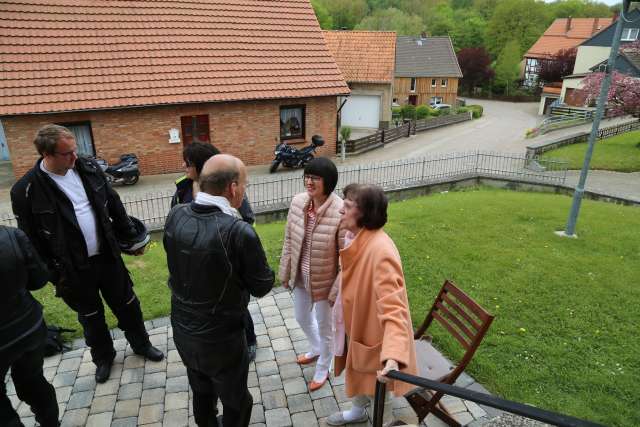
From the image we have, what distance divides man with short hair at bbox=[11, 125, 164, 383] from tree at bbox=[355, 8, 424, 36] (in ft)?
197

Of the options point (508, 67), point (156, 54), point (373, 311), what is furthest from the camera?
point (508, 67)

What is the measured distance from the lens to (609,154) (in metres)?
19.9

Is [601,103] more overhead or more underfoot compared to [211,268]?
more overhead

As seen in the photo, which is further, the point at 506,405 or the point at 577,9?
the point at 577,9

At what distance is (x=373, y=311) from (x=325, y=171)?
1.21 metres

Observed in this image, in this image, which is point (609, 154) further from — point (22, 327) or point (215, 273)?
point (22, 327)

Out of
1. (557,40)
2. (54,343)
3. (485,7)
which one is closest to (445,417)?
(54,343)

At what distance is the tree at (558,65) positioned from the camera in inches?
1838

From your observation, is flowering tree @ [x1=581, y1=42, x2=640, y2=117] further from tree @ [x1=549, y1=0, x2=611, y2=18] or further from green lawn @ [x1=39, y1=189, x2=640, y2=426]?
tree @ [x1=549, y1=0, x2=611, y2=18]

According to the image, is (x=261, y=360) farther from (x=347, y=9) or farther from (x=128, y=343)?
(x=347, y=9)

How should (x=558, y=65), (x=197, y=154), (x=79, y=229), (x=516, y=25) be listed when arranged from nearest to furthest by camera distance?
(x=79, y=229)
(x=197, y=154)
(x=558, y=65)
(x=516, y=25)

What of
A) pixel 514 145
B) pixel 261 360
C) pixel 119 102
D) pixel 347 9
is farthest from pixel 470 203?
pixel 347 9

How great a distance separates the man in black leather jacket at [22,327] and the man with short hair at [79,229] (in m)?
0.53

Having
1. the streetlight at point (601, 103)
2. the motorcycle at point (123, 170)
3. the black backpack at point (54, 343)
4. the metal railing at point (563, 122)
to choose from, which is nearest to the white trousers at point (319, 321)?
the black backpack at point (54, 343)
